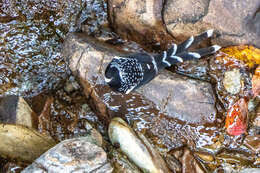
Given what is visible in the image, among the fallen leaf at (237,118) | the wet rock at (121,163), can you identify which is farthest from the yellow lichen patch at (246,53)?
the wet rock at (121,163)

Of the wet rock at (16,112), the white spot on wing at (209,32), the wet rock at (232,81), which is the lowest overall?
the wet rock at (16,112)

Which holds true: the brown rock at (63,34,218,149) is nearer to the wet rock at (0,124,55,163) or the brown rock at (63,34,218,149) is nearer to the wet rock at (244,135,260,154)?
the wet rock at (244,135,260,154)

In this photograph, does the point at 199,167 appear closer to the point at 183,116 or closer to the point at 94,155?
the point at 183,116

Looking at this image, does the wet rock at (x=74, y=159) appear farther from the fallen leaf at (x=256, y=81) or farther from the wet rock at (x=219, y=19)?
the fallen leaf at (x=256, y=81)

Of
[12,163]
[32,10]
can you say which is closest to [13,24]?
[32,10]

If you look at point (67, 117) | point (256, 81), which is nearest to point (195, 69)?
point (256, 81)

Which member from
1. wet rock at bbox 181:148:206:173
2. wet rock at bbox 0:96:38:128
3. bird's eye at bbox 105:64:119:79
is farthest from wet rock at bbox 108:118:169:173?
wet rock at bbox 0:96:38:128
